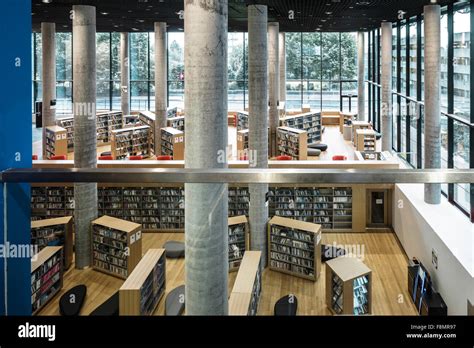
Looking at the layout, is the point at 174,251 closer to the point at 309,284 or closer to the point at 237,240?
the point at 237,240

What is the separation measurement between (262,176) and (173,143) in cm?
1774

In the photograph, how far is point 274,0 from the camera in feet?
42.9

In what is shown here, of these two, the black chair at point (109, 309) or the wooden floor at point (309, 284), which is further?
the wooden floor at point (309, 284)

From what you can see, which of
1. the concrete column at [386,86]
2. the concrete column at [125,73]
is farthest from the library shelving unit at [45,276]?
the concrete column at [125,73]

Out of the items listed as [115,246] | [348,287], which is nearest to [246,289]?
[348,287]

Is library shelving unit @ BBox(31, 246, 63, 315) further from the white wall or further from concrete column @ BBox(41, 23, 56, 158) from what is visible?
concrete column @ BBox(41, 23, 56, 158)

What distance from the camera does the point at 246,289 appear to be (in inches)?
325

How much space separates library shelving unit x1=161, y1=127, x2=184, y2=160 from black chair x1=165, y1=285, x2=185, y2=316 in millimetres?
10304

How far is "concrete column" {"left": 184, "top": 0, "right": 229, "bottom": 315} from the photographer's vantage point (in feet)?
16.6

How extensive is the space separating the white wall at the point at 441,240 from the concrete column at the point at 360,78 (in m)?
14.3

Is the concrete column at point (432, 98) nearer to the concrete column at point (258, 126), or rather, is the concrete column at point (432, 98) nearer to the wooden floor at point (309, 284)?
the wooden floor at point (309, 284)

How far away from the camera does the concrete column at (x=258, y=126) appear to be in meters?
11.7
